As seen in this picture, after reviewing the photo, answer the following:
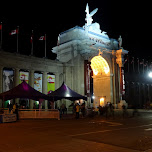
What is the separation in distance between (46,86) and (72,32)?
1246 centimetres

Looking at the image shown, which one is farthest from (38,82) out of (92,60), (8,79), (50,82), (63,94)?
(92,60)

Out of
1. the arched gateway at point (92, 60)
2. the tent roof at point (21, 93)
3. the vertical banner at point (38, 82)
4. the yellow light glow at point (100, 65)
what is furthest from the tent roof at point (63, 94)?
the yellow light glow at point (100, 65)

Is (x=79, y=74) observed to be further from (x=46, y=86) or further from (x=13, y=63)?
(x=13, y=63)

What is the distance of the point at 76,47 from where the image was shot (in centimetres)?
4088

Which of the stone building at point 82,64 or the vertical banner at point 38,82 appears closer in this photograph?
the stone building at point 82,64

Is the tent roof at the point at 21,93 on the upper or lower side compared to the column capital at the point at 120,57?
lower

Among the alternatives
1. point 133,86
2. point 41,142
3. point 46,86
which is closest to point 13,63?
point 46,86

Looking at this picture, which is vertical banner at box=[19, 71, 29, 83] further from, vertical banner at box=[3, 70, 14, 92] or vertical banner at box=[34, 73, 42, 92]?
vertical banner at box=[34, 73, 42, 92]

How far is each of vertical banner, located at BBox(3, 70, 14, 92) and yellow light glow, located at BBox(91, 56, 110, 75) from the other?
1840 centimetres

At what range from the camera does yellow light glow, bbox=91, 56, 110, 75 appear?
4608cm

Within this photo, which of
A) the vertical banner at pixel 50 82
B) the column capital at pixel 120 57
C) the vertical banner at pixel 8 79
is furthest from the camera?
the column capital at pixel 120 57

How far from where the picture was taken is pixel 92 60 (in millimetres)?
45906

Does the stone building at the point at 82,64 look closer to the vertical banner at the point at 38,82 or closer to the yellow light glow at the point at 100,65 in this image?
the yellow light glow at the point at 100,65

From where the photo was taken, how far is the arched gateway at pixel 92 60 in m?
40.0
